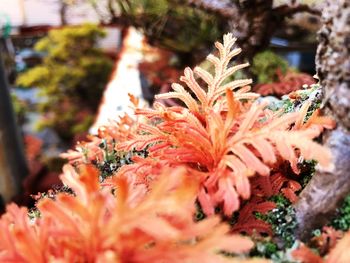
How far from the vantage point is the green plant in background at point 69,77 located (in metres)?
4.23

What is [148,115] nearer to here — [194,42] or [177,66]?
[194,42]

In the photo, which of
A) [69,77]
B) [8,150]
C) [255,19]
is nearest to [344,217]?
[255,19]

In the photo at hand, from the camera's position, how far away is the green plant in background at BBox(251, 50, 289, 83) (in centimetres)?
188

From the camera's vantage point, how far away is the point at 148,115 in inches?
33.5

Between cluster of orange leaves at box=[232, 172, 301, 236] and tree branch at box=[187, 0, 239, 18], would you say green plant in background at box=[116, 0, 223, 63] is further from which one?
cluster of orange leaves at box=[232, 172, 301, 236]

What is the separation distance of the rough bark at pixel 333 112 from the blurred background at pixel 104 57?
60 cm

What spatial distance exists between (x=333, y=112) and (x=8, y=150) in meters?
2.52

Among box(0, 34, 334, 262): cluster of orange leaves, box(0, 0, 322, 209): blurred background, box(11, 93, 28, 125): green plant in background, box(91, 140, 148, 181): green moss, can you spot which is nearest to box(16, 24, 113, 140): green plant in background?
box(0, 0, 322, 209): blurred background

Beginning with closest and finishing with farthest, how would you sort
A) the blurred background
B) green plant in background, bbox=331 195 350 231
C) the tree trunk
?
green plant in background, bbox=331 195 350 231, the blurred background, the tree trunk

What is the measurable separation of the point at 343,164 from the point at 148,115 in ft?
1.17

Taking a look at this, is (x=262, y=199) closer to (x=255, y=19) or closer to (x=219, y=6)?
(x=255, y=19)

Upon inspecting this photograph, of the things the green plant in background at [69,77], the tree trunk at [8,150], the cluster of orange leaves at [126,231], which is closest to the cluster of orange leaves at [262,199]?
the cluster of orange leaves at [126,231]

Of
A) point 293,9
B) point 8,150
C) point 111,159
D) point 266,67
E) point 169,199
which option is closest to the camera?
point 169,199

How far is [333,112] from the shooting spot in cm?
65
